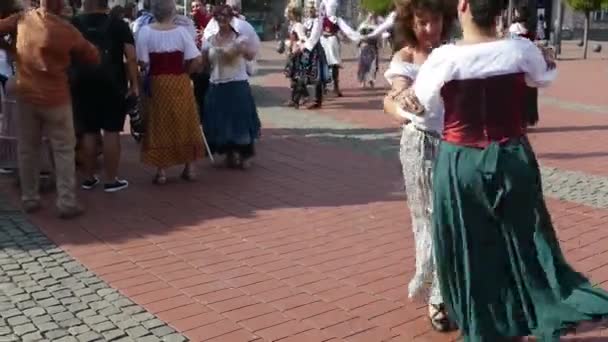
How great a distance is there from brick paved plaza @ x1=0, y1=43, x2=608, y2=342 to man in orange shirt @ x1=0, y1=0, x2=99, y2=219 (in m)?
0.42

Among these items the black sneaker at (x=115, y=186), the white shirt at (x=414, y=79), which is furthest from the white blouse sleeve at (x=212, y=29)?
the white shirt at (x=414, y=79)

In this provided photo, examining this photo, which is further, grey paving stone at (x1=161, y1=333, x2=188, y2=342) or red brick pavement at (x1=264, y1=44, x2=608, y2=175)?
red brick pavement at (x1=264, y1=44, x2=608, y2=175)

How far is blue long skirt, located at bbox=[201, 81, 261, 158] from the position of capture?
7988mm

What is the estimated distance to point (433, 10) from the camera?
4.01 m

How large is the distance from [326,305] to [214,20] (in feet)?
13.4

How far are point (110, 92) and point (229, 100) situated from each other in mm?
1407

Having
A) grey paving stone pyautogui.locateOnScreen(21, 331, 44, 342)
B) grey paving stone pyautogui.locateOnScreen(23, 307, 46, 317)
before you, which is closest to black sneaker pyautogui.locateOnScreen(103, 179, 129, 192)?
grey paving stone pyautogui.locateOnScreen(23, 307, 46, 317)

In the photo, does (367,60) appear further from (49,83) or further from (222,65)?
(49,83)

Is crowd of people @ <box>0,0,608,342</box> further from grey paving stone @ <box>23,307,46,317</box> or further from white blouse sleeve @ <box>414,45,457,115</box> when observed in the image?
grey paving stone @ <box>23,307,46,317</box>

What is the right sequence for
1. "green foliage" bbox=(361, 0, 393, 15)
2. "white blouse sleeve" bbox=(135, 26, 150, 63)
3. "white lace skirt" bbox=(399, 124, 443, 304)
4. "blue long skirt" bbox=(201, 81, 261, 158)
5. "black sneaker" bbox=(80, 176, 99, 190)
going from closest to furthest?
"white lace skirt" bbox=(399, 124, 443, 304), "white blouse sleeve" bbox=(135, 26, 150, 63), "black sneaker" bbox=(80, 176, 99, 190), "blue long skirt" bbox=(201, 81, 261, 158), "green foliage" bbox=(361, 0, 393, 15)

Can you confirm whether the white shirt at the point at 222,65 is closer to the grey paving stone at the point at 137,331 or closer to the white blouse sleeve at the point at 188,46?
the white blouse sleeve at the point at 188,46

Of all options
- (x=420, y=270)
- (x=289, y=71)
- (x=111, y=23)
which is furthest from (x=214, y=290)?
(x=289, y=71)

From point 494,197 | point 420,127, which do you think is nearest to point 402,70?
point 420,127

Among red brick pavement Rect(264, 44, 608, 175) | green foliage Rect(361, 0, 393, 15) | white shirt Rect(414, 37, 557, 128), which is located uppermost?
green foliage Rect(361, 0, 393, 15)
